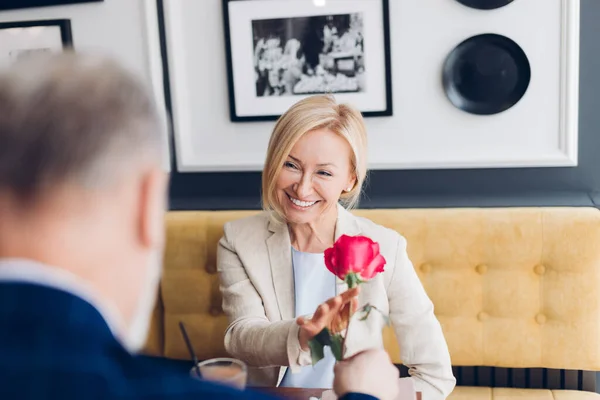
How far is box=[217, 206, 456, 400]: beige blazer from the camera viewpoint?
5.64 feet

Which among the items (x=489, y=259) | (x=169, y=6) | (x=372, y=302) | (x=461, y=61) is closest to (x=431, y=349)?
(x=372, y=302)

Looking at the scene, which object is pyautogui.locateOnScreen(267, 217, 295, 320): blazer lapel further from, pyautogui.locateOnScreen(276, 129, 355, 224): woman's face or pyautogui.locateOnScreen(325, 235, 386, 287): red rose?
pyautogui.locateOnScreen(325, 235, 386, 287): red rose

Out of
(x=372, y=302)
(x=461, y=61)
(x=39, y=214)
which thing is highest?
(x=461, y=61)

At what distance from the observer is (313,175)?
1.80m

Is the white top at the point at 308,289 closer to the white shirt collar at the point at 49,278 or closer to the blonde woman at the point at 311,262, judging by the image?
the blonde woman at the point at 311,262

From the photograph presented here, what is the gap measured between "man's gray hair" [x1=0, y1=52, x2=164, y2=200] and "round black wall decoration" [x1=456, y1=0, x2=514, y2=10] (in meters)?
1.75

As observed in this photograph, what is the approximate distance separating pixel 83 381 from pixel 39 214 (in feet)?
0.51

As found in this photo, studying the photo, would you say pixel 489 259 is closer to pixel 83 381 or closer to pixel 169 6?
pixel 169 6

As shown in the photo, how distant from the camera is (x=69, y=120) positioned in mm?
576

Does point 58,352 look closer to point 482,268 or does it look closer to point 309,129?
point 309,129

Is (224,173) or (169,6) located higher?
(169,6)

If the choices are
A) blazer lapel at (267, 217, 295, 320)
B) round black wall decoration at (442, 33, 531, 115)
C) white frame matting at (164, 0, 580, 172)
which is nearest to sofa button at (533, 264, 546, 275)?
white frame matting at (164, 0, 580, 172)

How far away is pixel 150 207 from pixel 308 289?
1.26 metres

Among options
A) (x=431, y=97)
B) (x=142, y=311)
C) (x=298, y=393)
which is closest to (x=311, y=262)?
(x=298, y=393)
